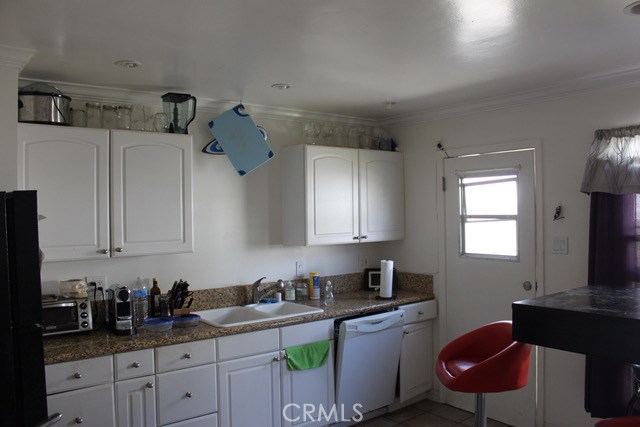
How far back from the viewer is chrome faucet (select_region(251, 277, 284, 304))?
3742 millimetres

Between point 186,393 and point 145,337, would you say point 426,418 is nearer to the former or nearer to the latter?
point 186,393

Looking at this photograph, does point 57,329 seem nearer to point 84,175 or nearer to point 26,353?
point 84,175

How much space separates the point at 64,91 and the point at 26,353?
6.32ft

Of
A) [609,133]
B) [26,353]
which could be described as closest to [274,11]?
[26,353]

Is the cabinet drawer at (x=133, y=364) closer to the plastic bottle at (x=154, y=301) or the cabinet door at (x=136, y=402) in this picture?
the cabinet door at (x=136, y=402)

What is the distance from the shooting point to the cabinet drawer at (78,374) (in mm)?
2457

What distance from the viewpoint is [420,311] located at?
13.2ft

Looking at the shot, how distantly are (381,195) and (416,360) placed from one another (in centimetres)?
134

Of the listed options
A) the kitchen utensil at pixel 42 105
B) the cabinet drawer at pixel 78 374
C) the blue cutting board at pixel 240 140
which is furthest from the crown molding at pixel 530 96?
the cabinet drawer at pixel 78 374

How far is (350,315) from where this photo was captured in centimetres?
357

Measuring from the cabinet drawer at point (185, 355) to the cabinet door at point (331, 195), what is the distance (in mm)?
1148

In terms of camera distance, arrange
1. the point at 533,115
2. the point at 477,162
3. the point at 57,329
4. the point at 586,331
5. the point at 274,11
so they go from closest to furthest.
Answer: the point at 586,331, the point at 274,11, the point at 57,329, the point at 533,115, the point at 477,162

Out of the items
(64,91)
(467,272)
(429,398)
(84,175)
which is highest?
(64,91)

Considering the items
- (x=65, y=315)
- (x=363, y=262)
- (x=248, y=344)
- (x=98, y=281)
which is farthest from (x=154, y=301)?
(x=363, y=262)
